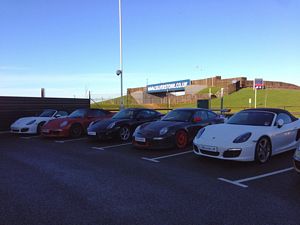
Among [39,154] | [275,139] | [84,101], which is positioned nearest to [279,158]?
[275,139]

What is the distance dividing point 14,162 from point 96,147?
2.87 metres

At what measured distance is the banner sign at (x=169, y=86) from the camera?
6624cm

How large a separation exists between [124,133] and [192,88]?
194 ft

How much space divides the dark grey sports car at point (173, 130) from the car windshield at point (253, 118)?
5.48 feet

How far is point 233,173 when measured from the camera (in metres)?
6.20

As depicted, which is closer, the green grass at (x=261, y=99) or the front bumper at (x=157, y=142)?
the front bumper at (x=157, y=142)

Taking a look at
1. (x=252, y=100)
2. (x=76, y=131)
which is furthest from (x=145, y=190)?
(x=252, y=100)

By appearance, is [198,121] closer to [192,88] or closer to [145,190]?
[145,190]

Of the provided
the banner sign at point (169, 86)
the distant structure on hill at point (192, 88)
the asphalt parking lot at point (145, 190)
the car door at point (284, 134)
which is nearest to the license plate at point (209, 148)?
the asphalt parking lot at point (145, 190)

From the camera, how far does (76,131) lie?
12312 mm

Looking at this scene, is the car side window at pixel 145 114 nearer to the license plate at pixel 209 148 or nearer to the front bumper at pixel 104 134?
the front bumper at pixel 104 134

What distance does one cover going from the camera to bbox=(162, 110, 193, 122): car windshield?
973cm

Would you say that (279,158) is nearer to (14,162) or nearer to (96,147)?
(96,147)

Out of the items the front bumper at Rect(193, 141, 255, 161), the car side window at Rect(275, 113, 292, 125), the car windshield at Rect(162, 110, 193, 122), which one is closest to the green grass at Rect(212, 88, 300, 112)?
the car windshield at Rect(162, 110, 193, 122)
